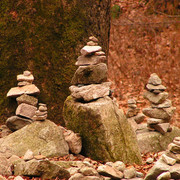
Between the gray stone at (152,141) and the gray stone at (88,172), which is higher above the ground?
the gray stone at (88,172)

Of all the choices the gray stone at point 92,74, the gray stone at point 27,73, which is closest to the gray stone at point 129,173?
the gray stone at point 92,74

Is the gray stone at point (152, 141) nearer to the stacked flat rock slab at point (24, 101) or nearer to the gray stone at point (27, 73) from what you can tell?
the stacked flat rock slab at point (24, 101)

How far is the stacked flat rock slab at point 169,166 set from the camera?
11.1 feet

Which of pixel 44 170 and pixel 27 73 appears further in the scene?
pixel 27 73

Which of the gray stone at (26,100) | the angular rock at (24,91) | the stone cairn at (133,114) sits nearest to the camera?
the gray stone at (26,100)

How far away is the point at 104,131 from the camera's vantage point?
15.3 ft

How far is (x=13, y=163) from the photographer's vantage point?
13.5 feet

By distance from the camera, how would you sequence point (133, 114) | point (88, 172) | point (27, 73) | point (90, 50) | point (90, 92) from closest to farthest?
point (88, 172)
point (90, 92)
point (90, 50)
point (27, 73)
point (133, 114)

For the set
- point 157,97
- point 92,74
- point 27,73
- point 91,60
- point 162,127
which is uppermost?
point 91,60

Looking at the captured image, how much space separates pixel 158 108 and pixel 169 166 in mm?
2632

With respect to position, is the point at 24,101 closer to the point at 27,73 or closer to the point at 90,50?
the point at 27,73

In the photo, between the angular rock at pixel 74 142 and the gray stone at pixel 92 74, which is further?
the gray stone at pixel 92 74

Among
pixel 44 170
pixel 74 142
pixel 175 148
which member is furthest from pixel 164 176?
pixel 74 142

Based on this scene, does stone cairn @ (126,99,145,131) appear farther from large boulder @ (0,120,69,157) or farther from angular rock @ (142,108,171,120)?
large boulder @ (0,120,69,157)
